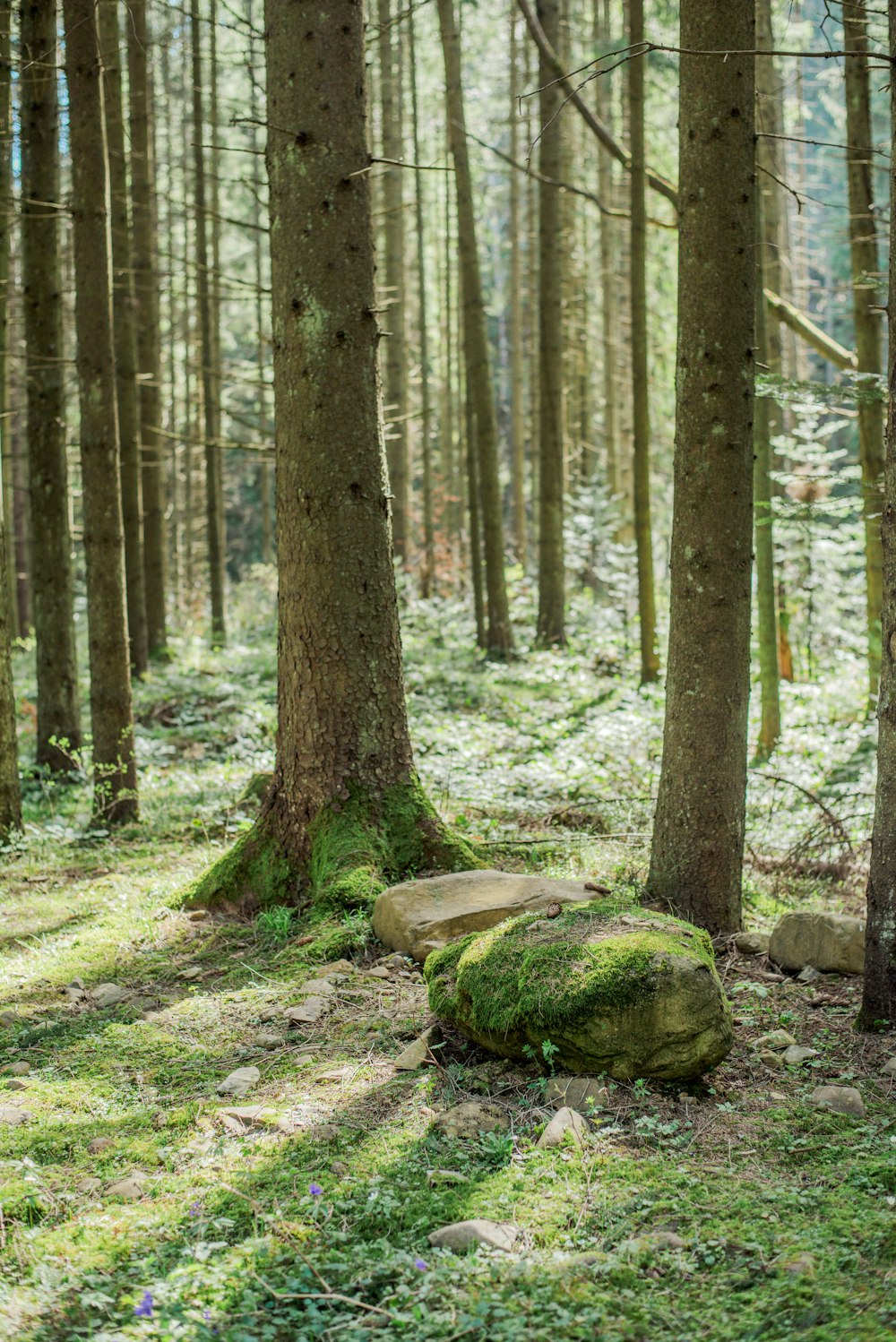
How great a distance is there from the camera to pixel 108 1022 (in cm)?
470

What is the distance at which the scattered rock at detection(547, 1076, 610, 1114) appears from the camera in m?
3.65

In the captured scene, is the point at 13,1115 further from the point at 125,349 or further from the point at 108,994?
the point at 125,349

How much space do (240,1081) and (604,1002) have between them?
1.42 meters

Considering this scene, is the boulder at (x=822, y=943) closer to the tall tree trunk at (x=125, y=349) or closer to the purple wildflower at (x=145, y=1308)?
the purple wildflower at (x=145, y=1308)

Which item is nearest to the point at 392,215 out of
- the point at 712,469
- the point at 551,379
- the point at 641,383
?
the point at 551,379

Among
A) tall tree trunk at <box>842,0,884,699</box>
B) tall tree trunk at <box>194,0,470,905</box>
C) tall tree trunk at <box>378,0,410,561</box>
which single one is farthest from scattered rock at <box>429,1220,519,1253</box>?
tall tree trunk at <box>378,0,410,561</box>

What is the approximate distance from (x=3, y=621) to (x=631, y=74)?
31.0 ft

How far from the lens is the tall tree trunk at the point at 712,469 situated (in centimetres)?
513

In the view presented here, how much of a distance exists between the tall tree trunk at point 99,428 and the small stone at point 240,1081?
4.55 meters

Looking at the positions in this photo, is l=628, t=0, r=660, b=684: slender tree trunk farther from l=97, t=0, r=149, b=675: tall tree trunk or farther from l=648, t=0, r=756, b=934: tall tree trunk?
l=648, t=0, r=756, b=934: tall tree trunk

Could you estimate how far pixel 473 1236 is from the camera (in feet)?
9.46

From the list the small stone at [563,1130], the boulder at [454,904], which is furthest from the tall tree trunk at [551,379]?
the small stone at [563,1130]

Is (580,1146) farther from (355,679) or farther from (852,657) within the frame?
(852,657)

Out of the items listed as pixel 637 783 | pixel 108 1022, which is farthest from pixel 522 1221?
pixel 637 783
